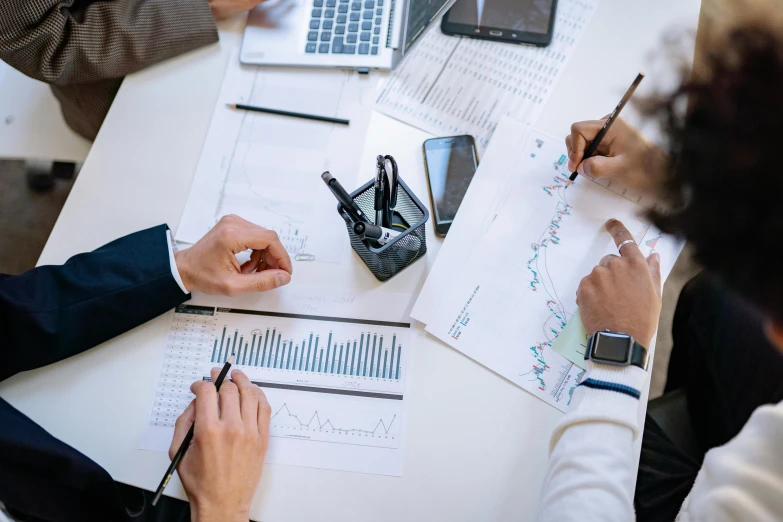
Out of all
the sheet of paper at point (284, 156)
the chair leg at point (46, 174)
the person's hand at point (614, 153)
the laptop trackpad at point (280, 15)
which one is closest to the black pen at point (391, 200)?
the sheet of paper at point (284, 156)

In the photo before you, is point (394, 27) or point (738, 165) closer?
point (738, 165)

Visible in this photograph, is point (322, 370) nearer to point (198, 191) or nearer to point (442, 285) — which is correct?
point (442, 285)

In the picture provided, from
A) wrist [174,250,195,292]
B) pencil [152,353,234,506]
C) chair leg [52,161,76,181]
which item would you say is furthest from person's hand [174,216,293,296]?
chair leg [52,161,76,181]

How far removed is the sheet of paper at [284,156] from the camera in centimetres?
90

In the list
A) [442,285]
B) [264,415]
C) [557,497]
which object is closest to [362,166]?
[442,285]

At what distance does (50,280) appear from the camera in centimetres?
82

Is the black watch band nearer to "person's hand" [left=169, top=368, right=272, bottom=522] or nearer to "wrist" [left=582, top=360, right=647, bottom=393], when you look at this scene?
→ "wrist" [left=582, top=360, right=647, bottom=393]

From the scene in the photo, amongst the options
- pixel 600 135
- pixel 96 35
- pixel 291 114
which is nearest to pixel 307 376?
pixel 291 114

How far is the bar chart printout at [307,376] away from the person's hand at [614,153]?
37 cm

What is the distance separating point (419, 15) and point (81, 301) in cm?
70

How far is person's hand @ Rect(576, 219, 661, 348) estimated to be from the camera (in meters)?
0.77

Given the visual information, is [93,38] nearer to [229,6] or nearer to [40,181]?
[229,6]

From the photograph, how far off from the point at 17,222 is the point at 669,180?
178 cm

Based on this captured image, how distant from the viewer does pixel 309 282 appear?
0.86 meters
